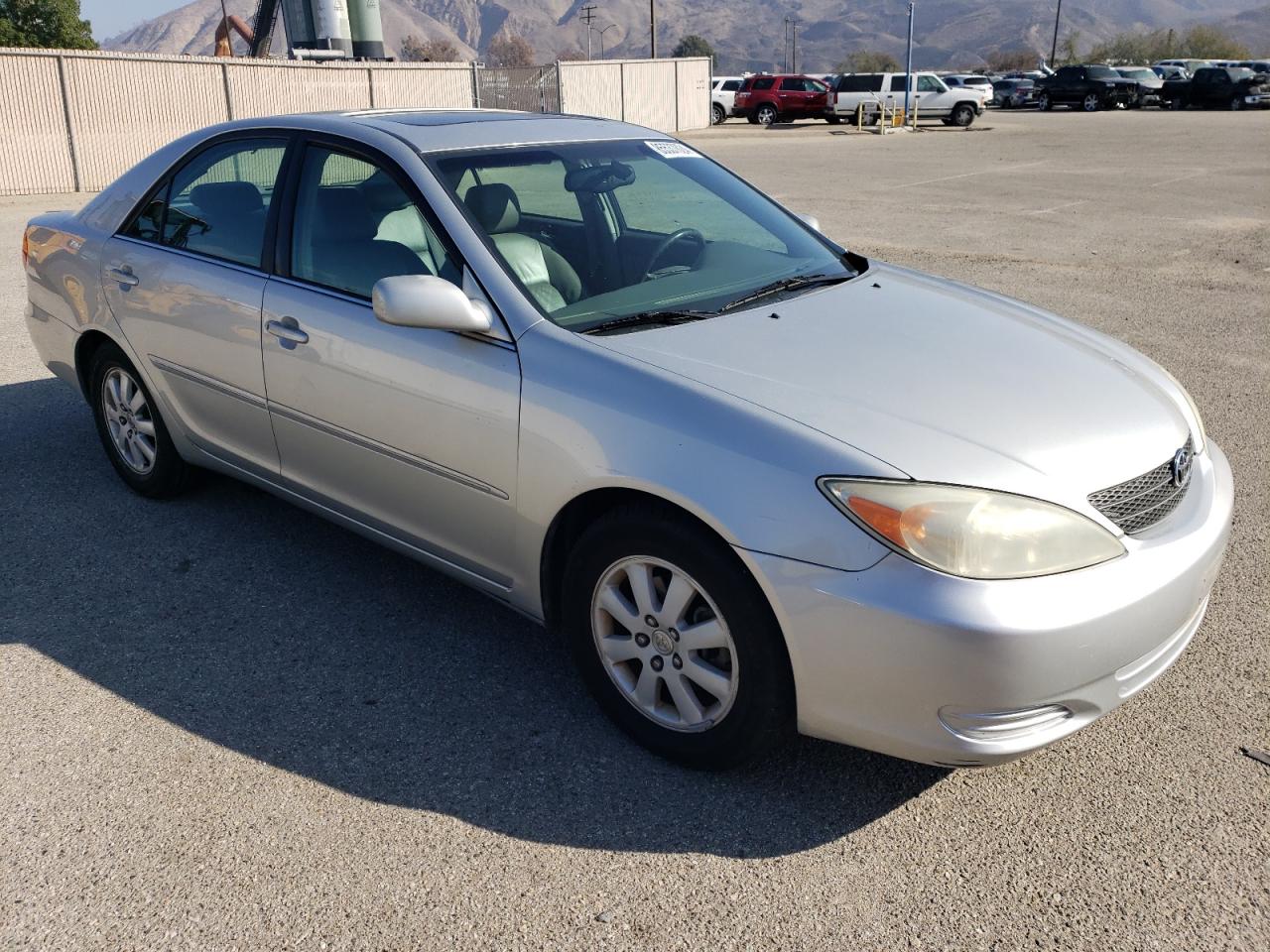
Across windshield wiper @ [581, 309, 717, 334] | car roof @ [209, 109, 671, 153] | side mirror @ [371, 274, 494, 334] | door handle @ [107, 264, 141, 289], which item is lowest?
door handle @ [107, 264, 141, 289]

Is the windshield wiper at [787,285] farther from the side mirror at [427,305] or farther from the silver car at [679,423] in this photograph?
the side mirror at [427,305]

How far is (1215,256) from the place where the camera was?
1101 cm

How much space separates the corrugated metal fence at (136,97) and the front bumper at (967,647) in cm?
1681

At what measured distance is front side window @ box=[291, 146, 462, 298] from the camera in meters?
3.53

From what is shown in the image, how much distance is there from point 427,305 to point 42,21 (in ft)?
205

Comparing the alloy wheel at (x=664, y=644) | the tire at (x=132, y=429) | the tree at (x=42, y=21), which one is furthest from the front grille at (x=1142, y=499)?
the tree at (x=42, y=21)

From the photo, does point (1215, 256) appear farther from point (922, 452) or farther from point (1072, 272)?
point (922, 452)

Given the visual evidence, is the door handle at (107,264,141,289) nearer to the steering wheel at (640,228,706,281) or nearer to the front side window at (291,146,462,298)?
the front side window at (291,146,462,298)

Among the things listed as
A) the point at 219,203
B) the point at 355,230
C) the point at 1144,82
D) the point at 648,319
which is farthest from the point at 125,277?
the point at 1144,82

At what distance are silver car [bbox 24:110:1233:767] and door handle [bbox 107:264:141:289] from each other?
0.02 m

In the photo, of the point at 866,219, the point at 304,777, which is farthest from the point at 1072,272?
the point at 304,777

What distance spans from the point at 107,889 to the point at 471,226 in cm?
203

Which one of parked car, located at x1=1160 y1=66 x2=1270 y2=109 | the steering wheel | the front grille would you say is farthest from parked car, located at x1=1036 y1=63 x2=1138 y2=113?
the front grille

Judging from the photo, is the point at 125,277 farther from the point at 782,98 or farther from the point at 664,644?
the point at 782,98
